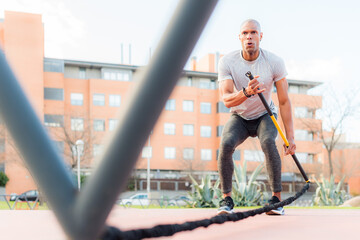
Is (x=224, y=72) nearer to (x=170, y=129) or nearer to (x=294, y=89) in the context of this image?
(x=170, y=129)

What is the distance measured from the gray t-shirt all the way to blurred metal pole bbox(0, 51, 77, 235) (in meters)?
2.07

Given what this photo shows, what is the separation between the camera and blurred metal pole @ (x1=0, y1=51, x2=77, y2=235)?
0.39 metres

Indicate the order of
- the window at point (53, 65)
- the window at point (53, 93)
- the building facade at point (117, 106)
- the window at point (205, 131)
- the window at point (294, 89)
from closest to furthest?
the building facade at point (117, 106), the window at point (53, 93), the window at point (53, 65), the window at point (205, 131), the window at point (294, 89)

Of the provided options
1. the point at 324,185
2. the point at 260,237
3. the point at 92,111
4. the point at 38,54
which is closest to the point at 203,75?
the point at 92,111

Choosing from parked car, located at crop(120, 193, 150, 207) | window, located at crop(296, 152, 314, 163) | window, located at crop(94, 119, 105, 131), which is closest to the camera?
parked car, located at crop(120, 193, 150, 207)

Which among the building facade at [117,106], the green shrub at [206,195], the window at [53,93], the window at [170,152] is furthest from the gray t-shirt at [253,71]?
the window at [170,152]

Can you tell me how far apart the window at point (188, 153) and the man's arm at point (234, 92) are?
29.8 metres

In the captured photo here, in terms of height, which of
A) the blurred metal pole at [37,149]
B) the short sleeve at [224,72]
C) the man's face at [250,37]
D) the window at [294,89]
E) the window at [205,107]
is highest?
the window at [294,89]

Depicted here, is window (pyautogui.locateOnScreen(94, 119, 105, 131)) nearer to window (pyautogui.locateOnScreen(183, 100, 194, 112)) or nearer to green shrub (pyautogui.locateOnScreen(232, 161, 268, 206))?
window (pyautogui.locateOnScreen(183, 100, 194, 112))

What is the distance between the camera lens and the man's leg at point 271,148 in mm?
2393

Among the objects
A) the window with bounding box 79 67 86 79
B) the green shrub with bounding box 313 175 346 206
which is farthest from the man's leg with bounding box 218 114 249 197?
the window with bounding box 79 67 86 79

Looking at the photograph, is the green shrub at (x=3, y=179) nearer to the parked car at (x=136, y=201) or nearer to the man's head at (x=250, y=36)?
the parked car at (x=136, y=201)

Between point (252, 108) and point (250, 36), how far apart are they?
1.51 feet

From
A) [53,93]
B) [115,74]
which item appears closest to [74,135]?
[53,93]
